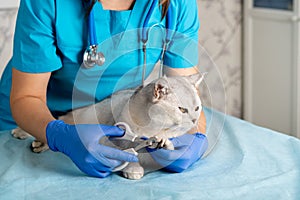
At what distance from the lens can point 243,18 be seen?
2.66 metres

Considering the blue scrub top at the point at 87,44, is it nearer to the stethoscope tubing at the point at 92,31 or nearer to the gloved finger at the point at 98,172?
the stethoscope tubing at the point at 92,31

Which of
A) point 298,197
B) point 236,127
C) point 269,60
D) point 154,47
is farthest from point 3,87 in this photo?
point 269,60

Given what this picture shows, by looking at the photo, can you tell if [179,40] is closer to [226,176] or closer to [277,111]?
[226,176]

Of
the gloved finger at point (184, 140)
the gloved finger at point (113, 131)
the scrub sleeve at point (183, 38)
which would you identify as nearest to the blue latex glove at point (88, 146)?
the gloved finger at point (113, 131)

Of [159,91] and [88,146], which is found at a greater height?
[159,91]

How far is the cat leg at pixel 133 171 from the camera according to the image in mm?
1067

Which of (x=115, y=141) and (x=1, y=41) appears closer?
(x=115, y=141)

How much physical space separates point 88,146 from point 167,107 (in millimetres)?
188

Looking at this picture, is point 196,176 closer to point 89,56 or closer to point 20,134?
point 89,56

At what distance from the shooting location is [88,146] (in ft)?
3.34

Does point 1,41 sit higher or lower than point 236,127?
higher

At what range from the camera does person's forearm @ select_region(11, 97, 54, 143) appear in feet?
3.76

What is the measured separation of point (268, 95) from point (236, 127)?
130 cm

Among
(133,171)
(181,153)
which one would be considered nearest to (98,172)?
(133,171)
